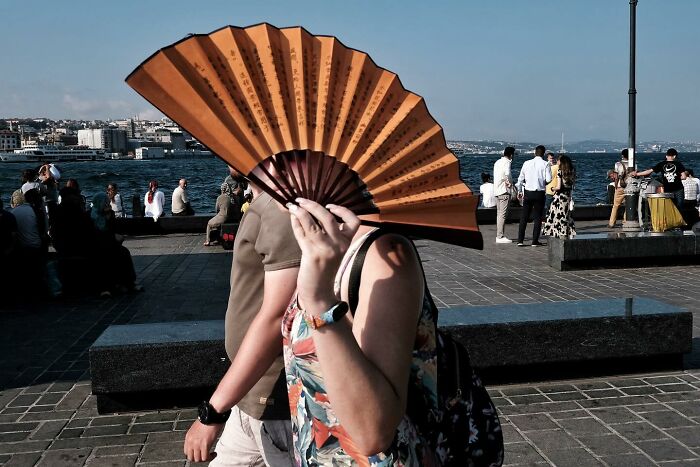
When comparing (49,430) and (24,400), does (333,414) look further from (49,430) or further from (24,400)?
(24,400)

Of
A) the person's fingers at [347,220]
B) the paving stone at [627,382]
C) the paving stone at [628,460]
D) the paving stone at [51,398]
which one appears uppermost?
the person's fingers at [347,220]

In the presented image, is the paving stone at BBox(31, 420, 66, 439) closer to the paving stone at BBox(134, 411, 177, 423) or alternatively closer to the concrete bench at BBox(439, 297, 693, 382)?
the paving stone at BBox(134, 411, 177, 423)

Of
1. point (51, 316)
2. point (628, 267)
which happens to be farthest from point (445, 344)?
point (628, 267)

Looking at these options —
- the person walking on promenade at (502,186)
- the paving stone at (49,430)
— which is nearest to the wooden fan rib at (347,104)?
the paving stone at (49,430)

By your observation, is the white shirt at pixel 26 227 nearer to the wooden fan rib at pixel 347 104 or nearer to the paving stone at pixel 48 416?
the paving stone at pixel 48 416

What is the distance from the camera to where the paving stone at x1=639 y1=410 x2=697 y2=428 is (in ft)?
15.7

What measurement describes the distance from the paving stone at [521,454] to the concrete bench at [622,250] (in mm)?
7253

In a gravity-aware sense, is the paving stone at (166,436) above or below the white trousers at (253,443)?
below

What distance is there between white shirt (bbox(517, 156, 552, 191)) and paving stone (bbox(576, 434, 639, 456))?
969 centimetres

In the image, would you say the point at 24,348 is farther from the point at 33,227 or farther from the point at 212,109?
the point at 212,109

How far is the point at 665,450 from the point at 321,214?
11.8ft

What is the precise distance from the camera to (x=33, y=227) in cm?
1046

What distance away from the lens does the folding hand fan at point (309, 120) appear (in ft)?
5.51

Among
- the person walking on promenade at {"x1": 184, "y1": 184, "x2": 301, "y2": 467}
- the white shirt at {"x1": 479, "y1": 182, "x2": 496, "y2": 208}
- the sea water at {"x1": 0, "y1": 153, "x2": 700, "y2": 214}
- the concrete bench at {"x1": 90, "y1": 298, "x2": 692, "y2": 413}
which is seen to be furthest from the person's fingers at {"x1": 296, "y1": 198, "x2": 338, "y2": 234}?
the white shirt at {"x1": 479, "y1": 182, "x2": 496, "y2": 208}
